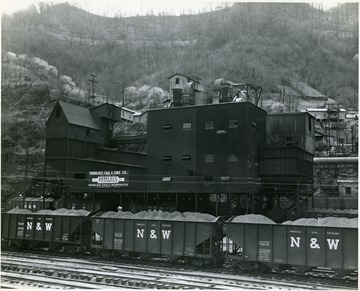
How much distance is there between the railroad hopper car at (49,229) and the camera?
2216 cm

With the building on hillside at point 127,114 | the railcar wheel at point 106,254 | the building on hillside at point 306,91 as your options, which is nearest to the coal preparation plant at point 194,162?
the railcar wheel at point 106,254

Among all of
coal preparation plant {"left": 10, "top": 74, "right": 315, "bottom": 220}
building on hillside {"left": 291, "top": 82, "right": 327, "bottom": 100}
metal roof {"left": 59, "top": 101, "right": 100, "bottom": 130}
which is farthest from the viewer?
building on hillside {"left": 291, "top": 82, "right": 327, "bottom": 100}

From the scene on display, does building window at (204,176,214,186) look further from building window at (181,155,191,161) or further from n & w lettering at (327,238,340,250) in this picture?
n & w lettering at (327,238,340,250)

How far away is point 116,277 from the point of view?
1620 centimetres

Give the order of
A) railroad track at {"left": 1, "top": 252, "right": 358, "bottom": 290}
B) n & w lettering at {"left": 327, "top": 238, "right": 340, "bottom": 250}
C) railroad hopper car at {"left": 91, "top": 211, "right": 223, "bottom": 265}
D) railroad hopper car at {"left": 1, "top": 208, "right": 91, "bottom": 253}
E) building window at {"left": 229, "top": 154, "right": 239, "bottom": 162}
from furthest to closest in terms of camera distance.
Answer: building window at {"left": 229, "top": 154, "right": 239, "bottom": 162} → railroad hopper car at {"left": 1, "top": 208, "right": 91, "bottom": 253} → railroad hopper car at {"left": 91, "top": 211, "right": 223, "bottom": 265} → n & w lettering at {"left": 327, "top": 238, "right": 340, "bottom": 250} → railroad track at {"left": 1, "top": 252, "right": 358, "bottom": 290}

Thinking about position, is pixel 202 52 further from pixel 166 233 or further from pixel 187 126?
pixel 166 233

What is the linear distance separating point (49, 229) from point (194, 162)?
13813mm

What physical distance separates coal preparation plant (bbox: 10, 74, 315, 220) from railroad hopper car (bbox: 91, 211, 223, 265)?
1096 centimetres

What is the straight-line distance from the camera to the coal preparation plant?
31500 mm

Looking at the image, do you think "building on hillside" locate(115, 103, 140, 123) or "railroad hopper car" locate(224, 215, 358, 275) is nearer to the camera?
"railroad hopper car" locate(224, 215, 358, 275)

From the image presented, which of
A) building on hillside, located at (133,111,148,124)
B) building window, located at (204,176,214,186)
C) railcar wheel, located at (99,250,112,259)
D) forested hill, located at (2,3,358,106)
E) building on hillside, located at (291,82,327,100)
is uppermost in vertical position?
forested hill, located at (2,3,358,106)

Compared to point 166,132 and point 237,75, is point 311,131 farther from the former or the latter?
point 237,75

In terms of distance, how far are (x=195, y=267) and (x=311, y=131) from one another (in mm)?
24856

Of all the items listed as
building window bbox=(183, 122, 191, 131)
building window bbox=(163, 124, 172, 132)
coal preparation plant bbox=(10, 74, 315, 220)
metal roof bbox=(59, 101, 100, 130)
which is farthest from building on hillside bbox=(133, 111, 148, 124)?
building window bbox=(183, 122, 191, 131)
